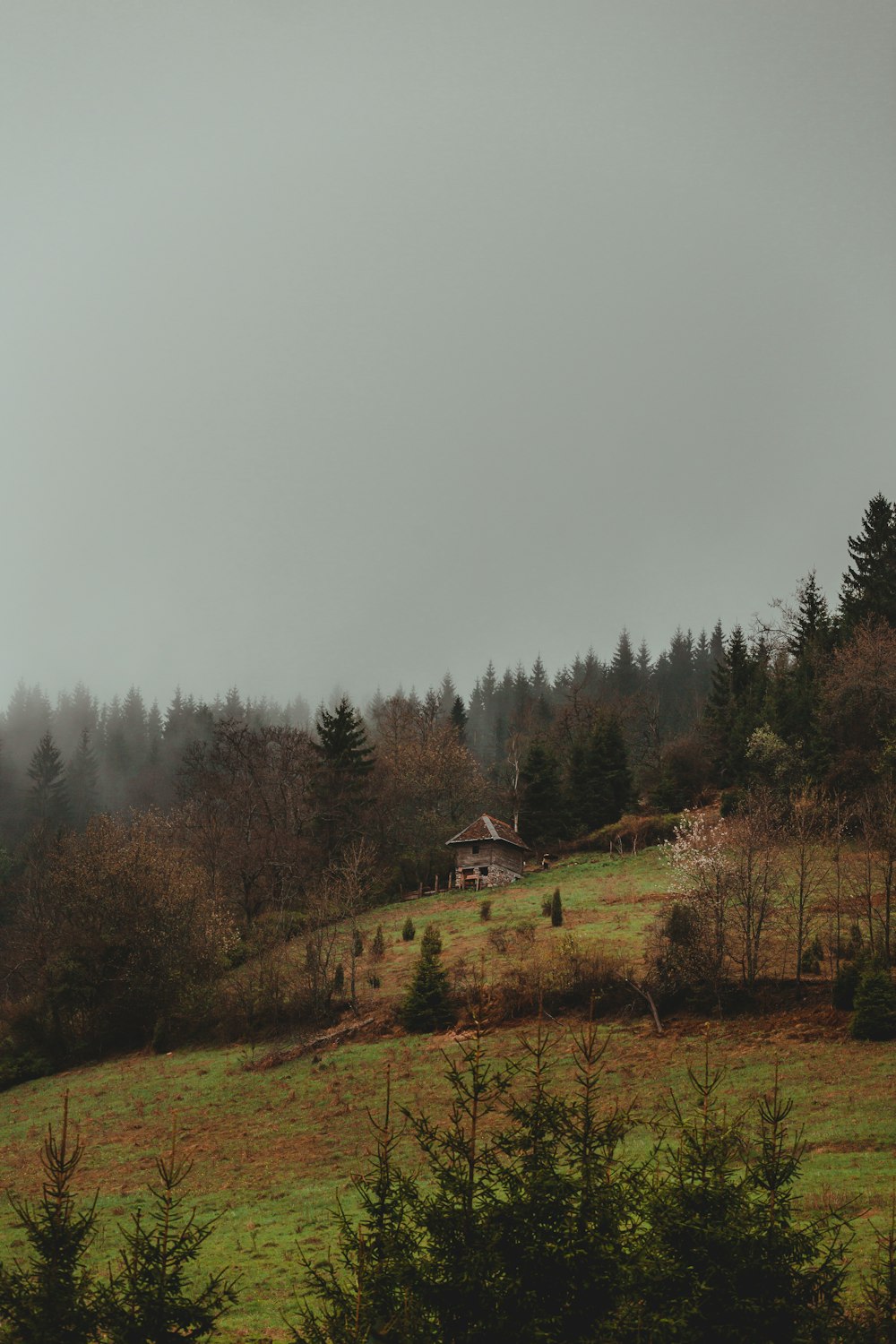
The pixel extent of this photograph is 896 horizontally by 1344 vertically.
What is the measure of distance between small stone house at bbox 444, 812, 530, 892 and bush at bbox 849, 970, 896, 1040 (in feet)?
114

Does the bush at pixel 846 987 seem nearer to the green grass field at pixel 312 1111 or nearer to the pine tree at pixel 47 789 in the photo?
the green grass field at pixel 312 1111

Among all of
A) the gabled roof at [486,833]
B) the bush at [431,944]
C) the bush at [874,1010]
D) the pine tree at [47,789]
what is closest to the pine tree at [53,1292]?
the bush at [874,1010]

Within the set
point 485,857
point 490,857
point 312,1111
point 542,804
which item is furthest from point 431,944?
point 542,804

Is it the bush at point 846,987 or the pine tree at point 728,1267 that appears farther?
the bush at point 846,987

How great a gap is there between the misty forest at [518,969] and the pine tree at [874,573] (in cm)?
27

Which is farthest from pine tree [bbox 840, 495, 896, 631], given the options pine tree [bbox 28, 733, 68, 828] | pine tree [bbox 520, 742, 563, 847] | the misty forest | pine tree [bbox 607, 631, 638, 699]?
pine tree [bbox 28, 733, 68, 828]

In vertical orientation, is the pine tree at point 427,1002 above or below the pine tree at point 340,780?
below

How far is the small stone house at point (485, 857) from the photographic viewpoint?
196 feet

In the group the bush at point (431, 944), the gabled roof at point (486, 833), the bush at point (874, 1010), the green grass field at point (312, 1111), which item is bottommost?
the green grass field at point (312, 1111)

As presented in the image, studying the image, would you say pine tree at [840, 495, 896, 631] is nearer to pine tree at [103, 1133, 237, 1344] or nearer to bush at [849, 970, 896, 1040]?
bush at [849, 970, 896, 1040]

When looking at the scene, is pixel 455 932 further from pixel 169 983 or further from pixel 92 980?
pixel 92 980

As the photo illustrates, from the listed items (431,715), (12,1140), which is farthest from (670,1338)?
(431,715)

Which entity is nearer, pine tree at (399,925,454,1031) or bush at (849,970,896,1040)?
bush at (849,970,896,1040)

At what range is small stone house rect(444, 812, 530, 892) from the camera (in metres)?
59.7
